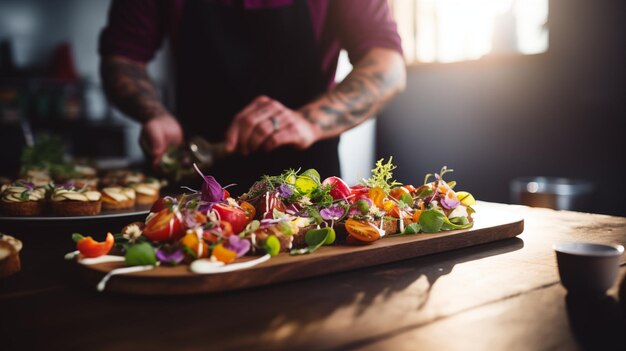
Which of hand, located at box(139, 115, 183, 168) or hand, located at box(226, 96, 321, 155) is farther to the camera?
hand, located at box(139, 115, 183, 168)

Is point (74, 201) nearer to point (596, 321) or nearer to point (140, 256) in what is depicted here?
point (140, 256)

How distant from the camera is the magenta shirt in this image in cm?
242

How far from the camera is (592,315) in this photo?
0.76 m

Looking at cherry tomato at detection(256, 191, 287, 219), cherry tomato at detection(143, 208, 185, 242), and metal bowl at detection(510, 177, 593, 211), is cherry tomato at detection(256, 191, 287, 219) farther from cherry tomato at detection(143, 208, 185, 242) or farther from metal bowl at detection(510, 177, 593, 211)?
metal bowl at detection(510, 177, 593, 211)

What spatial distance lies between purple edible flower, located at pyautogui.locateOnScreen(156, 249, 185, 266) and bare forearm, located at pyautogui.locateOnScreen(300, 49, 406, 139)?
143cm

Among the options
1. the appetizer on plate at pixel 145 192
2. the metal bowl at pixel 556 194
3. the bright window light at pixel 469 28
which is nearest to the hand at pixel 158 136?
the appetizer on plate at pixel 145 192

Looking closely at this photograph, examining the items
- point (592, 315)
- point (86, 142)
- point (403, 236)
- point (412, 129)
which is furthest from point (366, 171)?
point (592, 315)

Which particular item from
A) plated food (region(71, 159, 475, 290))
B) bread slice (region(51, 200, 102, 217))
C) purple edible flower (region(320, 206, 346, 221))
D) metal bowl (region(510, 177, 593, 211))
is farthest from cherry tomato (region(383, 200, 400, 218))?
metal bowl (region(510, 177, 593, 211))

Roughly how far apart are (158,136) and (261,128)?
53 cm

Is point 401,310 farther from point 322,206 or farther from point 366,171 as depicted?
point 366,171

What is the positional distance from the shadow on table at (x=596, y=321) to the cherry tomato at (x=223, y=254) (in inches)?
19.3

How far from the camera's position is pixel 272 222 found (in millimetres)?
1057

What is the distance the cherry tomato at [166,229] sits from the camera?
981mm

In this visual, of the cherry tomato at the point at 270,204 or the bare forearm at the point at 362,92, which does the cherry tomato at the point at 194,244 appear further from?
the bare forearm at the point at 362,92
